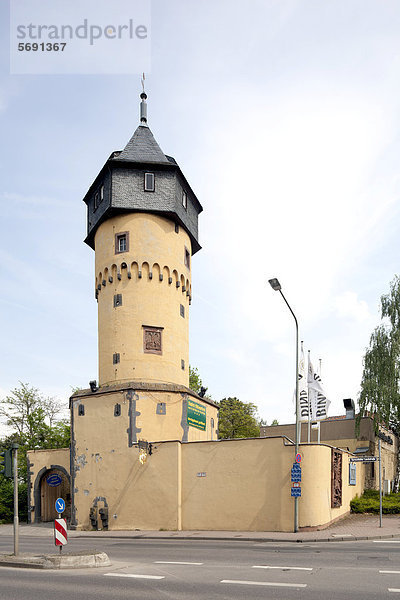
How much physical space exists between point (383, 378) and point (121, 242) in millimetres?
19678

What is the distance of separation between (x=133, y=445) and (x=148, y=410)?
1896mm

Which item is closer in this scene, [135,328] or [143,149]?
[135,328]

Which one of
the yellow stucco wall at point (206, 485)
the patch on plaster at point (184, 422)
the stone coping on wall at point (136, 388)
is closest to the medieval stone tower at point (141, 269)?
the stone coping on wall at point (136, 388)

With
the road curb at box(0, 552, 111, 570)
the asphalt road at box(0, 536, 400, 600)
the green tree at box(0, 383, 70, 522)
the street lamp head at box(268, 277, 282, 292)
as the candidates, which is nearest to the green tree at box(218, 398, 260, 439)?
the green tree at box(0, 383, 70, 522)

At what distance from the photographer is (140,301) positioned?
3117 cm

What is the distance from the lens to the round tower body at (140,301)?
30.7m

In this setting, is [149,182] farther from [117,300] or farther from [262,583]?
[262,583]

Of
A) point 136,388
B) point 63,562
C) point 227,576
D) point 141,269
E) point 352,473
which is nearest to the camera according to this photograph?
point 227,576

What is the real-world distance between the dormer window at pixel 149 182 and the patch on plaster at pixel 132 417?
37.9ft

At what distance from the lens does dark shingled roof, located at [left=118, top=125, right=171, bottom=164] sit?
108 ft

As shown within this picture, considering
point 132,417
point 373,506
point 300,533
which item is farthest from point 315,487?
point 132,417

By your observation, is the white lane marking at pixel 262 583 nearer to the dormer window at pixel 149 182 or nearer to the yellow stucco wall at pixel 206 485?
the yellow stucco wall at pixel 206 485

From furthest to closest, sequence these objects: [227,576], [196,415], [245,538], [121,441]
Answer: [196,415]
[121,441]
[245,538]
[227,576]

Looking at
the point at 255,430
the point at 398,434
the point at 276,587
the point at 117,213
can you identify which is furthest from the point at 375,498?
the point at 255,430
